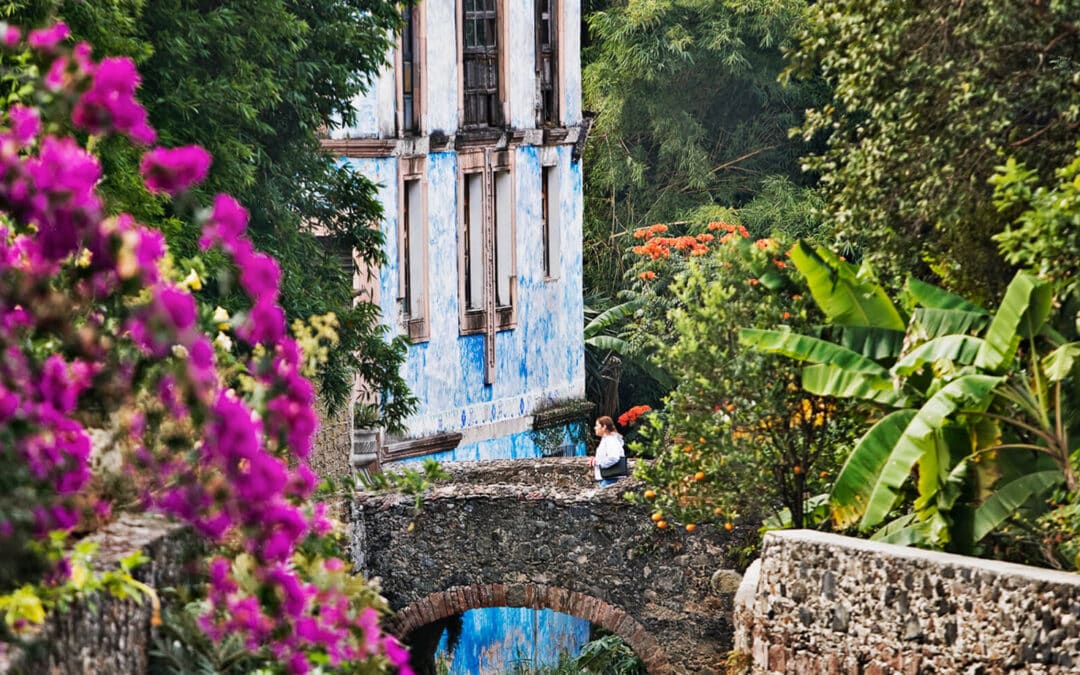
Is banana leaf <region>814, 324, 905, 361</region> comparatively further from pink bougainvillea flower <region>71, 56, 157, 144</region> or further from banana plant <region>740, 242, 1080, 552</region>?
pink bougainvillea flower <region>71, 56, 157, 144</region>

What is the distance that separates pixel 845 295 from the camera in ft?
44.0

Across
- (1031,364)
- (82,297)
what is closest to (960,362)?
(1031,364)

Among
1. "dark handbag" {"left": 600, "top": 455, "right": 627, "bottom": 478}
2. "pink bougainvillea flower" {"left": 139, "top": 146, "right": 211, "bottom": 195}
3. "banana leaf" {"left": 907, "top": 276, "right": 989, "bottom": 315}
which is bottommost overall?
"dark handbag" {"left": 600, "top": 455, "right": 627, "bottom": 478}

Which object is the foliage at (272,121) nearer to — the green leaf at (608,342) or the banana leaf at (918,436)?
the banana leaf at (918,436)

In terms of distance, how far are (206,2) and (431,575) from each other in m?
6.28

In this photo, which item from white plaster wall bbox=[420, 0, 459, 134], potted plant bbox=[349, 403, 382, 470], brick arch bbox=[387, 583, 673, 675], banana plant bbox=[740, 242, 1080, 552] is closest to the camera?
banana plant bbox=[740, 242, 1080, 552]

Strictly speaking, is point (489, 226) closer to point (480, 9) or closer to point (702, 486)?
point (480, 9)

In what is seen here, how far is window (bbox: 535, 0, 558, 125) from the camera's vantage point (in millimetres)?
26938

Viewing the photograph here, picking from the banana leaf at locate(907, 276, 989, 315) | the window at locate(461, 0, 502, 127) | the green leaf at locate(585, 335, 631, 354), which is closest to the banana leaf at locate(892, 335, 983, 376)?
the banana leaf at locate(907, 276, 989, 315)

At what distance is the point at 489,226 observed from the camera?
25.6 m

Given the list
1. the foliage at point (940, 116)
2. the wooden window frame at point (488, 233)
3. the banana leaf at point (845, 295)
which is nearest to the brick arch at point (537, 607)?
the foliage at point (940, 116)

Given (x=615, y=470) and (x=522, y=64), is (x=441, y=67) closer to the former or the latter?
(x=522, y=64)

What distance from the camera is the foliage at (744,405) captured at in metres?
14.4

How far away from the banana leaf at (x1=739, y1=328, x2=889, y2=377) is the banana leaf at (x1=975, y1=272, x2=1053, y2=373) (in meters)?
1.19
